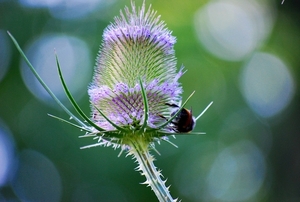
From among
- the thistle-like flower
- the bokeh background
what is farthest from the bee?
the bokeh background

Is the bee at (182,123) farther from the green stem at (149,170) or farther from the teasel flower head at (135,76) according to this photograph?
the green stem at (149,170)

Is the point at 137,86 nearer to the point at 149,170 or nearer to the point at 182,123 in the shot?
the point at 182,123

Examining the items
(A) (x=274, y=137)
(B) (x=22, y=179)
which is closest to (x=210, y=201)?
(A) (x=274, y=137)

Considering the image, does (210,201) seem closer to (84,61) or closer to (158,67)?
(84,61)

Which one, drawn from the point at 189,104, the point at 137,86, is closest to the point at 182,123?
the point at 137,86

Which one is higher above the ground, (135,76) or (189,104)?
(135,76)
